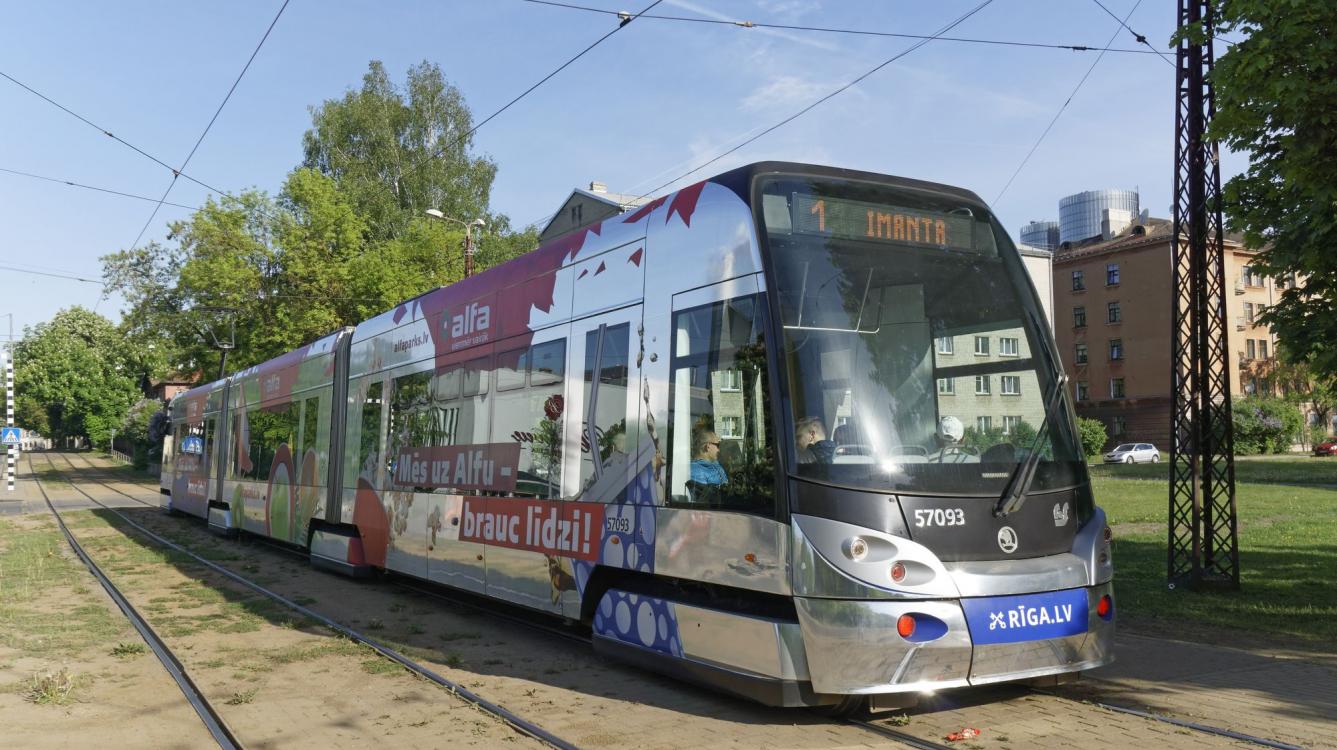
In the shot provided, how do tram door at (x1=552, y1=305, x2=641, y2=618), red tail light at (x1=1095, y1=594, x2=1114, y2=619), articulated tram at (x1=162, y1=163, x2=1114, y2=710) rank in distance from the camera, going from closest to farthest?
articulated tram at (x1=162, y1=163, x2=1114, y2=710)
red tail light at (x1=1095, y1=594, x2=1114, y2=619)
tram door at (x1=552, y1=305, x2=641, y2=618)

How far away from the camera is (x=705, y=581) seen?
638 cm

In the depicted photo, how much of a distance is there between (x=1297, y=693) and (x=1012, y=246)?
3268mm

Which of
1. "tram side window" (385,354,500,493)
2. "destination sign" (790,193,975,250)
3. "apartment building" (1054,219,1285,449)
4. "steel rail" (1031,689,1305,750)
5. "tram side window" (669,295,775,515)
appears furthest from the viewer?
"apartment building" (1054,219,1285,449)

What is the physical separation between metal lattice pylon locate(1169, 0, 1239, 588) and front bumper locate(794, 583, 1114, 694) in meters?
7.12

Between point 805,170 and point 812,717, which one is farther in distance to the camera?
point 805,170

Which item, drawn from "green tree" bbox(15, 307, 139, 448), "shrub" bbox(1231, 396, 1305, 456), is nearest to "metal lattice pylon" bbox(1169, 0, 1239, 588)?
"shrub" bbox(1231, 396, 1305, 456)

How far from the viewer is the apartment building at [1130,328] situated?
65500 millimetres

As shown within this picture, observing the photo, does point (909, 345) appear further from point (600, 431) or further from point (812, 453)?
point (600, 431)

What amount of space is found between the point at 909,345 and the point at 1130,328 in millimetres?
66552

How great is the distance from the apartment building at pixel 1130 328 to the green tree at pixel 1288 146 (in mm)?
57862

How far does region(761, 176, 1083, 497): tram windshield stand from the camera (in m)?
5.96

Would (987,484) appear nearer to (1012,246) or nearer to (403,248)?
(1012,246)

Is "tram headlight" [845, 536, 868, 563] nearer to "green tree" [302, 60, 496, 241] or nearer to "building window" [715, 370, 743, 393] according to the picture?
"building window" [715, 370, 743, 393]

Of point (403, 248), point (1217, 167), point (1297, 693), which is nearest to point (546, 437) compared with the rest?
point (1297, 693)
